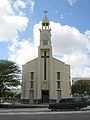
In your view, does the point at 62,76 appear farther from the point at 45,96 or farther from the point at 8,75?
the point at 8,75

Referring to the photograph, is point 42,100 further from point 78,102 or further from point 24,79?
point 78,102

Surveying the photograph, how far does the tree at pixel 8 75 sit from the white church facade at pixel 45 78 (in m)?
8.99

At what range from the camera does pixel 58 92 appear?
3282 inches

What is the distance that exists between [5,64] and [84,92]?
66631 millimetres

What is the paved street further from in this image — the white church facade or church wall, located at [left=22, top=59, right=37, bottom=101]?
church wall, located at [left=22, top=59, right=37, bottom=101]

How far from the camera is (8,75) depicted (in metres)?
74.4

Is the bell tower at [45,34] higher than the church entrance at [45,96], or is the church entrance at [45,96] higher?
the bell tower at [45,34]

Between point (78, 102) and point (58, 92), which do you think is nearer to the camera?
point (78, 102)

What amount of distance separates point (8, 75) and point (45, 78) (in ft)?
41.6

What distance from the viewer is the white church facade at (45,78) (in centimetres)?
8294

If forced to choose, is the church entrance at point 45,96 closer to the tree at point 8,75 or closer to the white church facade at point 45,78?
the white church facade at point 45,78

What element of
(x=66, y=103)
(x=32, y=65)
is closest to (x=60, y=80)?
(x=32, y=65)
